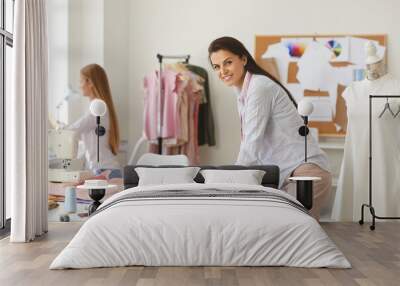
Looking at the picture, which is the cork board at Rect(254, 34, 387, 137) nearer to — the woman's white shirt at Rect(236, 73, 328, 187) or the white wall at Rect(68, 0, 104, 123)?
the woman's white shirt at Rect(236, 73, 328, 187)

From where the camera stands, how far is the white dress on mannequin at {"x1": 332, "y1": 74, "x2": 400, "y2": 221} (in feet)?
20.6

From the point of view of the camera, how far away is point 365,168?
6355 millimetres

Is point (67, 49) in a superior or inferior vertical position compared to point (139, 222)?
superior

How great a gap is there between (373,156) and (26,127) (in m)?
3.51

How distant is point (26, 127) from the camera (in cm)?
492

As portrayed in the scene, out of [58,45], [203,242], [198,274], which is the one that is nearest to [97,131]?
[58,45]

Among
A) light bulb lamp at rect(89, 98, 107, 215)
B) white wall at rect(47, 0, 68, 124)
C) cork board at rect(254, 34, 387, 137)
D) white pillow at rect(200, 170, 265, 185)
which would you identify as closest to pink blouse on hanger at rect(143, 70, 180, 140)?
light bulb lamp at rect(89, 98, 107, 215)

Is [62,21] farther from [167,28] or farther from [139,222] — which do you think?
[139,222]

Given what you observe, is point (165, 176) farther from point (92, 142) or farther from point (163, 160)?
point (92, 142)

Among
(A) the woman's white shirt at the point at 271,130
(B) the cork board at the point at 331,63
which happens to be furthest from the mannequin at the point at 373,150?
(B) the cork board at the point at 331,63

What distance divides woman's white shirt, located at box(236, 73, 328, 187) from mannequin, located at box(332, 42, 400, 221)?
0.52 meters

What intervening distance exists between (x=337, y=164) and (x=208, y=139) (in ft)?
5.23

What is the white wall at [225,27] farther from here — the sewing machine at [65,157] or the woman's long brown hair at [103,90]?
the sewing machine at [65,157]

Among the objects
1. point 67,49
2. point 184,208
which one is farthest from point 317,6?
point 184,208
